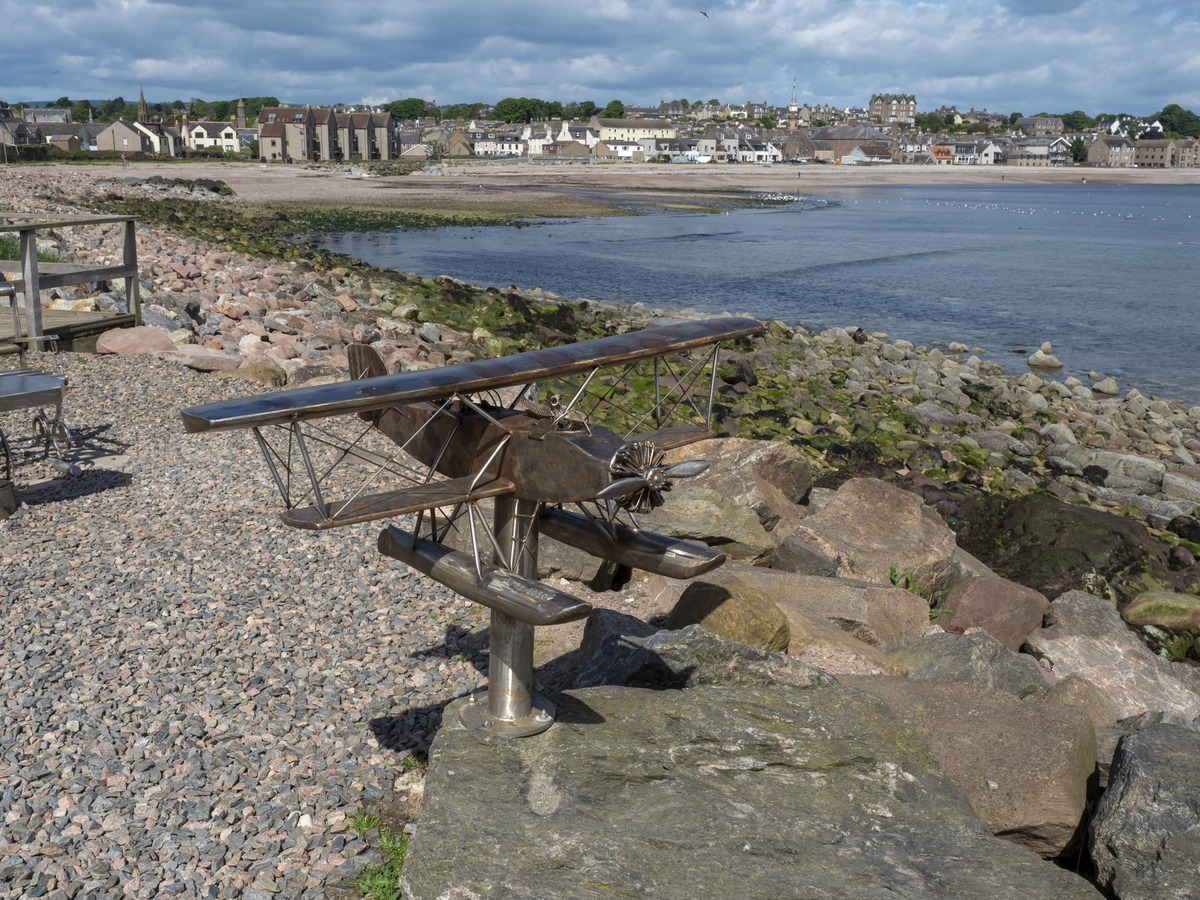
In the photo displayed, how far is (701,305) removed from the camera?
39219 millimetres

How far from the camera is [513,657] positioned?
5.71 metres

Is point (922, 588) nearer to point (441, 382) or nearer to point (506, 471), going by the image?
point (506, 471)

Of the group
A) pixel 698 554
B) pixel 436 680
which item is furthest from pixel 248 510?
pixel 698 554

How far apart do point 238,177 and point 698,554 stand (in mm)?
108307

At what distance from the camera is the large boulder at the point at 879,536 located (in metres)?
10.9

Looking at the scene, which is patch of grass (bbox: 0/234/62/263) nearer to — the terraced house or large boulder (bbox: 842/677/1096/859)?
large boulder (bbox: 842/677/1096/859)

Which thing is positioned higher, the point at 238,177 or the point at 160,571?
the point at 238,177

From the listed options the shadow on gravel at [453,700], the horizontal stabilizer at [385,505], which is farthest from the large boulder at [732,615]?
the horizontal stabilizer at [385,505]

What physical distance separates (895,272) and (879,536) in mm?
43346

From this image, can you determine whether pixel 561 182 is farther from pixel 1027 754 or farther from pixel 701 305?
pixel 1027 754

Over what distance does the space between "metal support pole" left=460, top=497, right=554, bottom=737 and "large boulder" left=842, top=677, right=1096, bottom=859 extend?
2.48 meters

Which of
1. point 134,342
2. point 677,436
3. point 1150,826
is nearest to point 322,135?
point 134,342

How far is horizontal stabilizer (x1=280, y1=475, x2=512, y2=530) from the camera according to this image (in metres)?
4.75

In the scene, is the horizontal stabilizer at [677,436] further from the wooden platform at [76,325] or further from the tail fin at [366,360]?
the wooden platform at [76,325]
